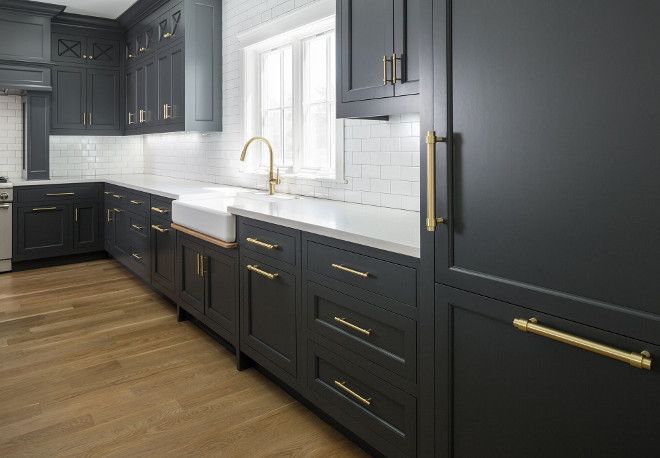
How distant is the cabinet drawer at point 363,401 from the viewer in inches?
74.0

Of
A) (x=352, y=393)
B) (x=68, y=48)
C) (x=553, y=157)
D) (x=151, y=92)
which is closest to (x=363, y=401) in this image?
(x=352, y=393)

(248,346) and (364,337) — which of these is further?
(248,346)

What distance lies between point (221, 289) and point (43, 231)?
3.30m

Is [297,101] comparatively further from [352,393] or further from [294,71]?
[352,393]

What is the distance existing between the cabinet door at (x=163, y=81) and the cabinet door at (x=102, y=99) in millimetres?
1378

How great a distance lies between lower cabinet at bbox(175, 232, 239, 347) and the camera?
304 cm

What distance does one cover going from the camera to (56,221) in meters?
5.57

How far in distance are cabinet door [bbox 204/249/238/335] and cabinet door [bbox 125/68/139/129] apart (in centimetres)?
309

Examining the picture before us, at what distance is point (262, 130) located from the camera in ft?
13.8

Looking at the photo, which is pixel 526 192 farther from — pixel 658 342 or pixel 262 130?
→ pixel 262 130

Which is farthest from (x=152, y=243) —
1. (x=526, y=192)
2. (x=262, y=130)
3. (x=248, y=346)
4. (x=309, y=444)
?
(x=526, y=192)

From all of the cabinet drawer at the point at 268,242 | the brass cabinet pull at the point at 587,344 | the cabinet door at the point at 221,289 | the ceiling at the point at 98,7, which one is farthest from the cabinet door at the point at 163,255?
the brass cabinet pull at the point at 587,344

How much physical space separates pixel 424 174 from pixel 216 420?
5.13ft

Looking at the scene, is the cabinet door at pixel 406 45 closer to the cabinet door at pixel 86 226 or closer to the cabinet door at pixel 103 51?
the cabinet door at pixel 86 226
